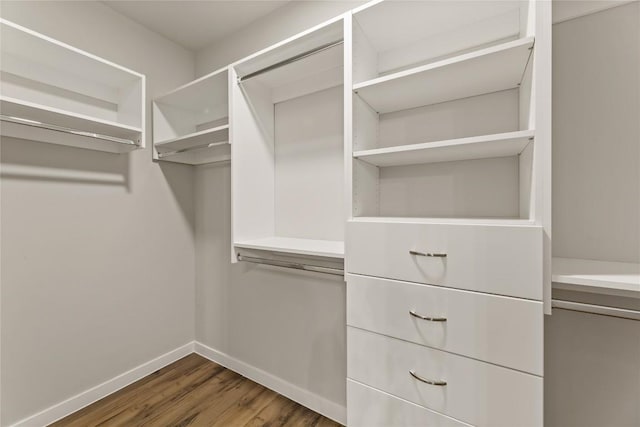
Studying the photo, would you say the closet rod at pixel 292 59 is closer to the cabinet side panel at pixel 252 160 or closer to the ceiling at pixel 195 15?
the cabinet side panel at pixel 252 160

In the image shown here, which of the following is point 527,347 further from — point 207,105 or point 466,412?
point 207,105

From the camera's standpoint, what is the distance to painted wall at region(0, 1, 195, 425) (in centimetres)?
161

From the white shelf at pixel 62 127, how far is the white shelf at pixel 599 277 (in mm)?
2264

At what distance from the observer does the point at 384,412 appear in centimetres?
116

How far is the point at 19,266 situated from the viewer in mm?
1614

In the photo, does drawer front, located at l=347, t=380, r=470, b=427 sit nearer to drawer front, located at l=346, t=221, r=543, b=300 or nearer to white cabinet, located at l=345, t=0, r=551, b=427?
white cabinet, located at l=345, t=0, r=551, b=427

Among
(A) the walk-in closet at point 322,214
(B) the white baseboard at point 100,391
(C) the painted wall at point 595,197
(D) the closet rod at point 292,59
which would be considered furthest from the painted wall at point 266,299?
(C) the painted wall at point 595,197

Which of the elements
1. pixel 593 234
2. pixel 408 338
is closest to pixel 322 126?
pixel 408 338

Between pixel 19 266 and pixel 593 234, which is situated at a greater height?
pixel 593 234

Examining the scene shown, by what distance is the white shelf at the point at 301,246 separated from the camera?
1407 mm

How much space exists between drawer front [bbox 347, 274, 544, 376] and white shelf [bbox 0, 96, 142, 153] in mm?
1659

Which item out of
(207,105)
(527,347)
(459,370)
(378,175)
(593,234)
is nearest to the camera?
(527,347)

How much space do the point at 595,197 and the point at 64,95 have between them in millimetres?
2798

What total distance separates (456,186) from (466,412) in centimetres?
91
